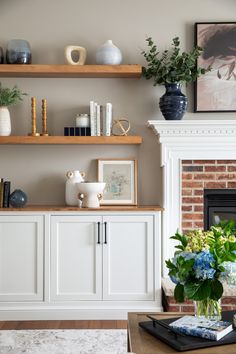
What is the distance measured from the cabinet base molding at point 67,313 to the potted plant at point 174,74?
1655 mm

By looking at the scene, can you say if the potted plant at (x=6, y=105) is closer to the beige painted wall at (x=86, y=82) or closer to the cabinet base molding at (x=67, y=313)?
the beige painted wall at (x=86, y=82)

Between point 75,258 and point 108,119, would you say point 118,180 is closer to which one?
point 108,119

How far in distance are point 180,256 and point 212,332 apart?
13.4 inches

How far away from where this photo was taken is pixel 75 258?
4.29m

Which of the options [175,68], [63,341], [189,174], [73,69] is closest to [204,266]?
[63,341]

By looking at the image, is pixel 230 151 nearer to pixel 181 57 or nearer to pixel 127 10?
pixel 181 57

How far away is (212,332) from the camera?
2.20 m

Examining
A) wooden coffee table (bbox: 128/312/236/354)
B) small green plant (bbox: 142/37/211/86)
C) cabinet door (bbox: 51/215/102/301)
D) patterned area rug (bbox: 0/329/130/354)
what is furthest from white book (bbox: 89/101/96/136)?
wooden coffee table (bbox: 128/312/236/354)

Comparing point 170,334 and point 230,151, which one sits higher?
point 230,151

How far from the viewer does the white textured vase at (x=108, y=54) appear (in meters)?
4.46

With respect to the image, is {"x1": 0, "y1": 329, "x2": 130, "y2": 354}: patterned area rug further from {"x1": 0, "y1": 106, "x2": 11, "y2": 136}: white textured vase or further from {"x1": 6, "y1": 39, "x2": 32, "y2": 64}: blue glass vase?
{"x1": 6, "y1": 39, "x2": 32, "y2": 64}: blue glass vase

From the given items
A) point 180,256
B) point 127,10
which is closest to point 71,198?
point 127,10

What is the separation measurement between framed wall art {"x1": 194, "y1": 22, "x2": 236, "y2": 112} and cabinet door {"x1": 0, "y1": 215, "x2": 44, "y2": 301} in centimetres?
182

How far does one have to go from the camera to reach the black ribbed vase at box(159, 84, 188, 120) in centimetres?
441
